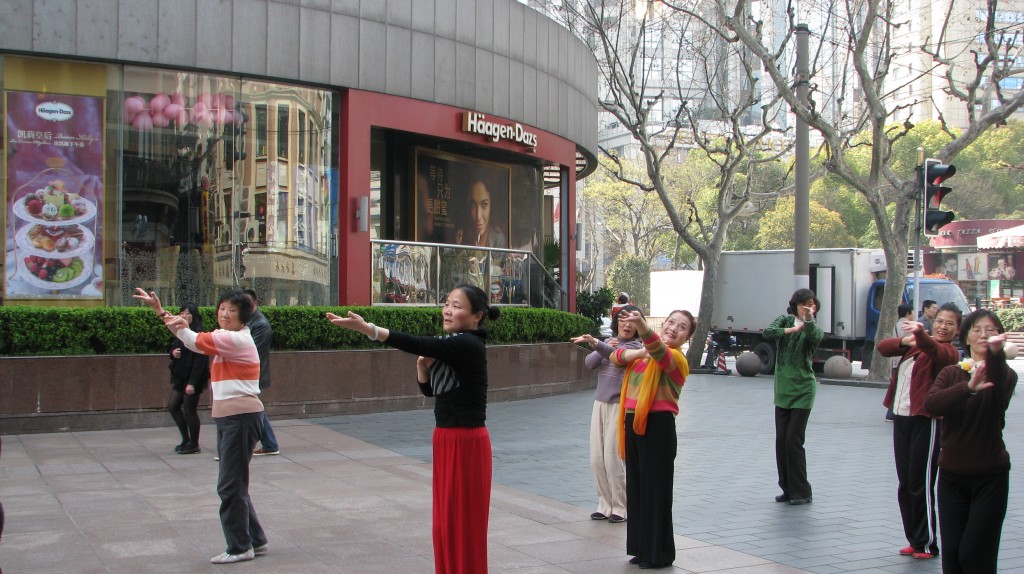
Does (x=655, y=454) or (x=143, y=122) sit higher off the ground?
(x=143, y=122)

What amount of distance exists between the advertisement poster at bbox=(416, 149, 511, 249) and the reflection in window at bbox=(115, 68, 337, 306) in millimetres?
3758

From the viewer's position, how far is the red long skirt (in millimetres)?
5070

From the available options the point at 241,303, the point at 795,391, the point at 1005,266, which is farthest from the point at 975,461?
the point at 1005,266

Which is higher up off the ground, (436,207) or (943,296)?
(436,207)

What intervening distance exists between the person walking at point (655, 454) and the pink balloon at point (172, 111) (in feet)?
32.6

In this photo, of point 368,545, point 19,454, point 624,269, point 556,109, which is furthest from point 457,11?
point 624,269

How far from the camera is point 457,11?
1700 cm

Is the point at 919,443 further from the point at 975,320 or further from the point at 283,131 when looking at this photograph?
the point at 283,131

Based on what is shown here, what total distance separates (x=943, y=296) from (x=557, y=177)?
32.2 ft

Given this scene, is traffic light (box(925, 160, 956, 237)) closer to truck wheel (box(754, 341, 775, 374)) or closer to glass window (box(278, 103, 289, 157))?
glass window (box(278, 103, 289, 157))

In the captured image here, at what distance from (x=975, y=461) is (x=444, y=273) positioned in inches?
491

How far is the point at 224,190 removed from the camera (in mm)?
14828

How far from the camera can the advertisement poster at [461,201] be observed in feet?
63.3

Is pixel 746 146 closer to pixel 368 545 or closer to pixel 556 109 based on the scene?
pixel 556 109
